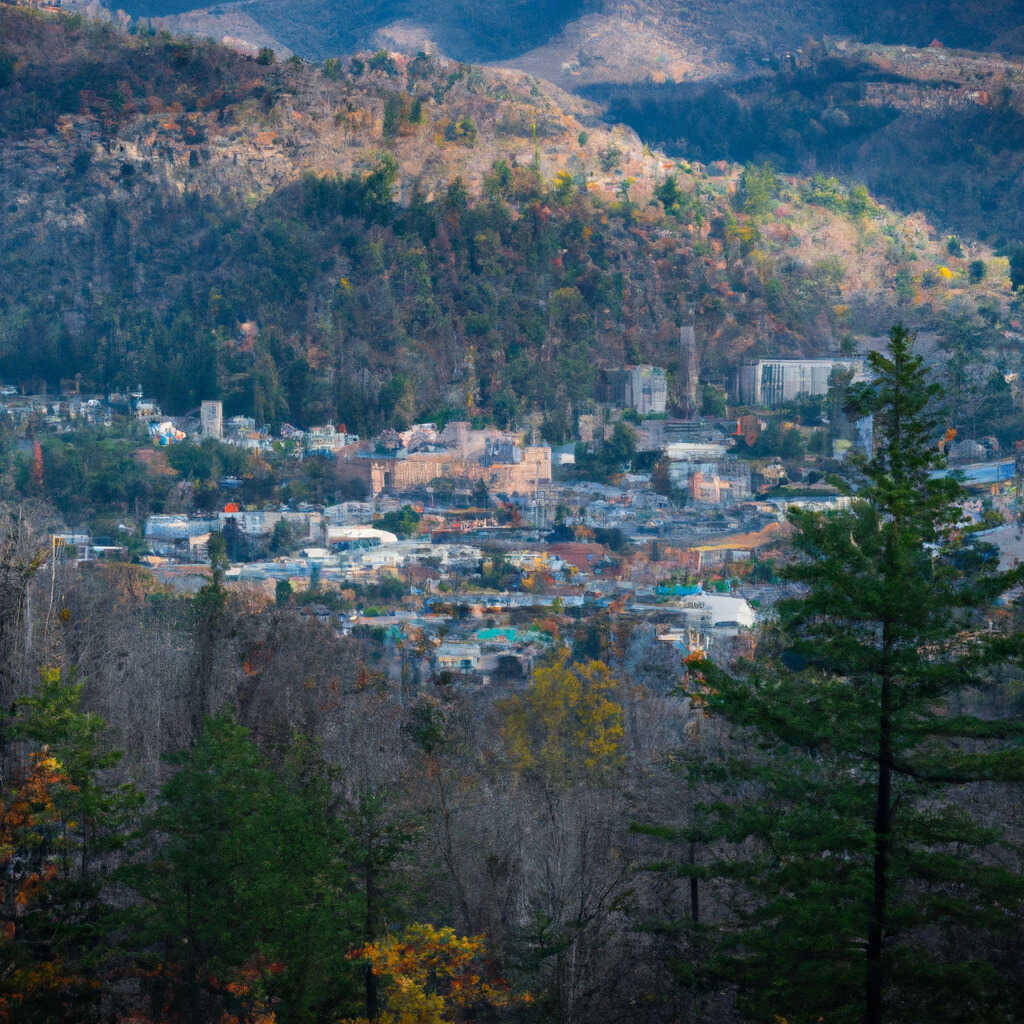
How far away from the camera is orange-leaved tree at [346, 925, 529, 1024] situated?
20.7 metres

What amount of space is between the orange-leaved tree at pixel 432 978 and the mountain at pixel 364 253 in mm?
63594

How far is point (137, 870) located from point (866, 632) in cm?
987

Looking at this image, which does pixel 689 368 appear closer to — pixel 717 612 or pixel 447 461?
pixel 447 461

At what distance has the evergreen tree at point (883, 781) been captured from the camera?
18250mm

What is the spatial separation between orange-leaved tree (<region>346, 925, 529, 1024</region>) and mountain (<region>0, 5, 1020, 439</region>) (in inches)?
2504

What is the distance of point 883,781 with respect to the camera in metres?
18.7

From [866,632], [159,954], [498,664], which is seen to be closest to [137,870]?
[159,954]

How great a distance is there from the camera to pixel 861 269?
110 meters

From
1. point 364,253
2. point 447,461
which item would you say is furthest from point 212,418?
point 364,253

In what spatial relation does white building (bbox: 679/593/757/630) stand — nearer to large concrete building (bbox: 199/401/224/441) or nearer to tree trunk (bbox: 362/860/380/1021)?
tree trunk (bbox: 362/860/380/1021)

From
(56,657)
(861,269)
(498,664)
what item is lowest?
(498,664)

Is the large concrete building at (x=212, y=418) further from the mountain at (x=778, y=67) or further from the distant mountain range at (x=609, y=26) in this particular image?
the distant mountain range at (x=609, y=26)

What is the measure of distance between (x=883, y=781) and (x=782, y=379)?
7657cm

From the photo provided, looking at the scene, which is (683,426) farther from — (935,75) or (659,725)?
(935,75)
